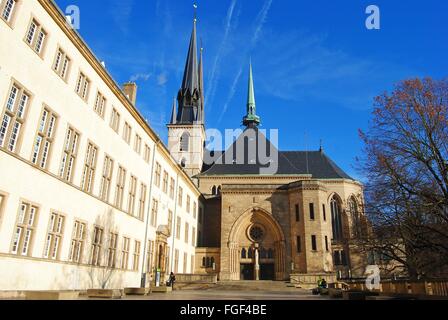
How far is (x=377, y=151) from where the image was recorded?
65.0 feet

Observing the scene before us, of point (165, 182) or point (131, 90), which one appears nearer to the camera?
point (131, 90)

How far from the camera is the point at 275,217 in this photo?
4322 cm

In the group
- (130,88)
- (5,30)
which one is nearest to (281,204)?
(130,88)

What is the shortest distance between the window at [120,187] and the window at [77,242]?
4.34 m

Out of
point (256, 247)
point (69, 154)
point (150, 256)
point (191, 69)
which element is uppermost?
point (191, 69)

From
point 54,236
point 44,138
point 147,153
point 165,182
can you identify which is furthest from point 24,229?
point 165,182

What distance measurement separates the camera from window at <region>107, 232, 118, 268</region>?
2075 centimetres

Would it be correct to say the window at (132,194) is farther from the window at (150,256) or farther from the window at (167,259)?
the window at (167,259)

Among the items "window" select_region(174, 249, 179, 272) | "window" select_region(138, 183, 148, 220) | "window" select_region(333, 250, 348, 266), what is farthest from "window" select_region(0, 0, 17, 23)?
"window" select_region(333, 250, 348, 266)

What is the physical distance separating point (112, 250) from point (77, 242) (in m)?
4.22

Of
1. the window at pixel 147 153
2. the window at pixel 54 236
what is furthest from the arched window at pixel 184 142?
the window at pixel 54 236

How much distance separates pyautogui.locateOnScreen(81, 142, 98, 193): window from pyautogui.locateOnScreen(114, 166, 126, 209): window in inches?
125

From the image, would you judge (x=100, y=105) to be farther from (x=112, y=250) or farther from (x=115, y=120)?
(x=112, y=250)

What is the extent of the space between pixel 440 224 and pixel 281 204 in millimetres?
26343
